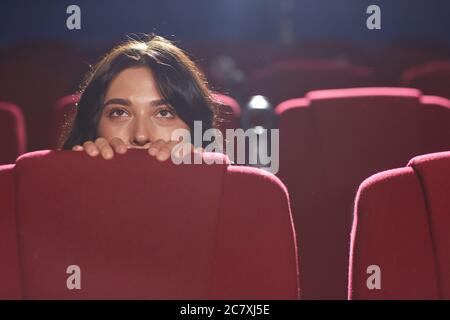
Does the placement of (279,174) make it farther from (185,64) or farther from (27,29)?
(27,29)

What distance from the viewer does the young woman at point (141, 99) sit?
3.49ft

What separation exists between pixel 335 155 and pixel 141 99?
0.33 metres

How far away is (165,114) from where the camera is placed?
1.10 metres

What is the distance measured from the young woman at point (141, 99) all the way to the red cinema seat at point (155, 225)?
1.06 ft

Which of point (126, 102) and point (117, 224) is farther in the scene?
point (126, 102)

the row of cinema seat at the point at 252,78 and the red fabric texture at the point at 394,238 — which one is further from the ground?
the row of cinema seat at the point at 252,78

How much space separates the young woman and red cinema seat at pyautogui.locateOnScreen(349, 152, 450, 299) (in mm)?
404

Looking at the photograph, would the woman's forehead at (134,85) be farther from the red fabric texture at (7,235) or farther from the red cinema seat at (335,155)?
the red fabric texture at (7,235)

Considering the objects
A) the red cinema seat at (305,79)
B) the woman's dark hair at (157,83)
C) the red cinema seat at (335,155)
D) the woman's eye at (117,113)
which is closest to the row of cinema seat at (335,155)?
the red cinema seat at (335,155)

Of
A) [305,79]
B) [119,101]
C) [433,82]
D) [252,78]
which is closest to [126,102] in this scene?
[119,101]

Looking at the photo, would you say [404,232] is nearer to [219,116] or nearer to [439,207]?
[439,207]

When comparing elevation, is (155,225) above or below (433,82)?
below

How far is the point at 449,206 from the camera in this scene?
28.4 inches

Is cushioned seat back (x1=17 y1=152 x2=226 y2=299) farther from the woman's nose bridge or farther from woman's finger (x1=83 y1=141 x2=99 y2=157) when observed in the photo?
the woman's nose bridge
